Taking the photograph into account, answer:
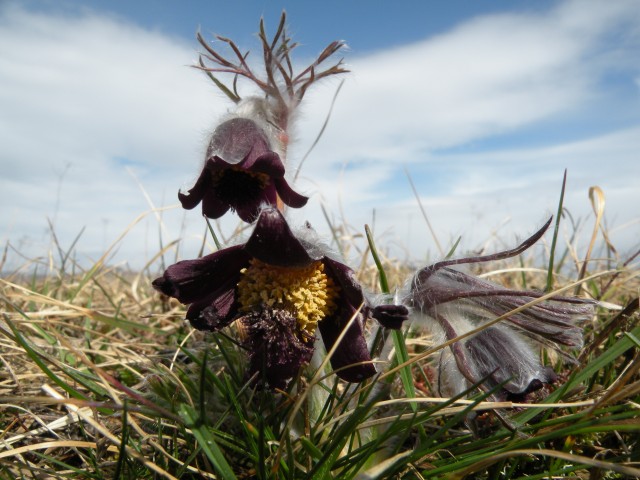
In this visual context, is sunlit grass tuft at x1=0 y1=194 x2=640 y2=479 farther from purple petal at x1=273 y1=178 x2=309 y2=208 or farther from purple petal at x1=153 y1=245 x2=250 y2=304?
purple petal at x1=273 y1=178 x2=309 y2=208

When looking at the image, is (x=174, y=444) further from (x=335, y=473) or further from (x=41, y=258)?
(x=41, y=258)

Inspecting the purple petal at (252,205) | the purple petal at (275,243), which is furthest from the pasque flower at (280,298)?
the purple petal at (252,205)

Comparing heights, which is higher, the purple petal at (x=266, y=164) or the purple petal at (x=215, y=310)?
the purple petal at (x=266, y=164)

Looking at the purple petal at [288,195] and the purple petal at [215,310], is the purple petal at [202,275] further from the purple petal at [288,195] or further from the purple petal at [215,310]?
the purple petal at [288,195]

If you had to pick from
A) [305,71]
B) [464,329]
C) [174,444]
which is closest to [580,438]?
[464,329]

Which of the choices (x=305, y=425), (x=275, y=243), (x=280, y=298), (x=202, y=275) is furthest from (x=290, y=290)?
(x=305, y=425)

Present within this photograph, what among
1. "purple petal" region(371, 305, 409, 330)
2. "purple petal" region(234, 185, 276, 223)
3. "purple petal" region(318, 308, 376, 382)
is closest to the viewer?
"purple petal" region(371, 305, 409, 330)

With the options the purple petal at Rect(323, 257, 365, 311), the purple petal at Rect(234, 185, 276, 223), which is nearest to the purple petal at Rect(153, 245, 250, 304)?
the purple petal at Rect(234, 185, 276, 223)
